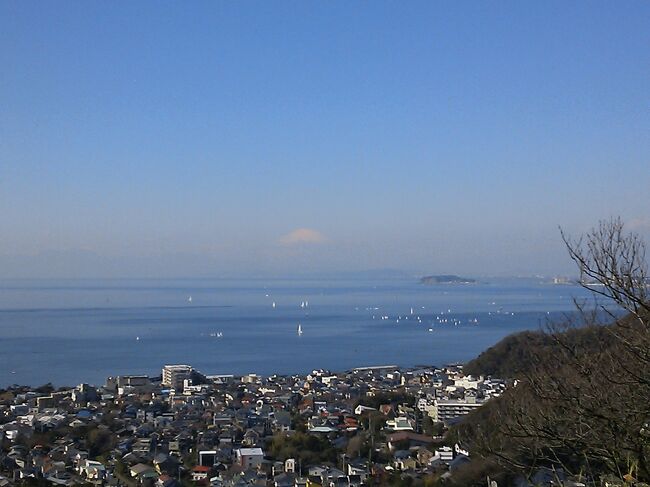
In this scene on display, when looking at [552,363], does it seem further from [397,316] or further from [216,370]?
[397,316]

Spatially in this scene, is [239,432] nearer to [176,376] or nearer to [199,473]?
[199,473]

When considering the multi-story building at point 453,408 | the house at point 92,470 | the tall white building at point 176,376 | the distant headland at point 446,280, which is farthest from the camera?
the distant headland at point 446,280

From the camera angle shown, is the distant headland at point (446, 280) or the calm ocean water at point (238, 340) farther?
the distant headland at point (446, 280)

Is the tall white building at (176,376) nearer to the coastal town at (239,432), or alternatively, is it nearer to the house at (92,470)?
the coastal town at (239,432)

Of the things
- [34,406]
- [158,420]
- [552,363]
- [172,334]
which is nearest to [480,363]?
[158,420]

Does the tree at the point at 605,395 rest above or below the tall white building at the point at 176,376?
above

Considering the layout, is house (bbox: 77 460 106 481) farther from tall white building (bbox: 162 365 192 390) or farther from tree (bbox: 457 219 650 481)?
tall white building (bbox: 162 365 192 390)

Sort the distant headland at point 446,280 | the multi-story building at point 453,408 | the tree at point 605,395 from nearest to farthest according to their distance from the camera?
the tree at point 605,395, the multi-story building at point 453,408, the distant headland at point 446,280

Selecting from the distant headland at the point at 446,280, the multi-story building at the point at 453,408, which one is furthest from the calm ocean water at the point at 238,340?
the distant headland at the point at 446,280

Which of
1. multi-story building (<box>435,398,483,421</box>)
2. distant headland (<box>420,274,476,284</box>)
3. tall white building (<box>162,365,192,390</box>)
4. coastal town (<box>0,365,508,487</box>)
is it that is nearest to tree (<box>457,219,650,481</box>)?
coastal town (<box>0,365,508,487</box>)
